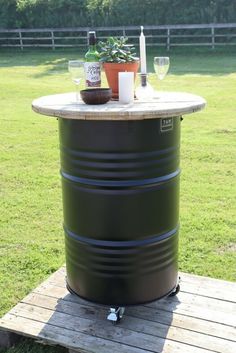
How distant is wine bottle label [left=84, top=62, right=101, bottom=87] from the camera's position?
287 centimetres

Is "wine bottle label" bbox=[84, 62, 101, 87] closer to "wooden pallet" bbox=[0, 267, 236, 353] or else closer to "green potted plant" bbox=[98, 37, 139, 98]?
"green potted plant" bbox=[98, 37, 139, 98]

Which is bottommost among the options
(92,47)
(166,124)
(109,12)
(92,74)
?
(166,124)

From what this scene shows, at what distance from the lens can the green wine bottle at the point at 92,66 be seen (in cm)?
286

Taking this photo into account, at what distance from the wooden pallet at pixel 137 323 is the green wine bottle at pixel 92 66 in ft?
4.12

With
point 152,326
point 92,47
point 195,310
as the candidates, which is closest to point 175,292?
point 195,310

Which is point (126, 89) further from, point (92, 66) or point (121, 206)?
point (121, 206)

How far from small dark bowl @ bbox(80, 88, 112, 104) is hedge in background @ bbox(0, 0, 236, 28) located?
17.8 metres

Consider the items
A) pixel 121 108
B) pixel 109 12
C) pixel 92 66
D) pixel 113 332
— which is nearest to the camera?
pixel 121 108

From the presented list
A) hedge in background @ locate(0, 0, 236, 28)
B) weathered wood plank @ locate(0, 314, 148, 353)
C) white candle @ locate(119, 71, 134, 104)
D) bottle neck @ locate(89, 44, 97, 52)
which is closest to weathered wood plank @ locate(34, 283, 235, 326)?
weathered wood plank @ locate(0, 314, 148, 353)

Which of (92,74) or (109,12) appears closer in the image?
(92,74)

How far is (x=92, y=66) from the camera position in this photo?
113 inches

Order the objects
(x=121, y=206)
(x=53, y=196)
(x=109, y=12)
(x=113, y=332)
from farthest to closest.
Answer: (x=109, y=12), (x=53, y=196), (x=113, y=332), (x=121, y=206)

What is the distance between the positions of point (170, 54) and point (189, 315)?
1634 cm

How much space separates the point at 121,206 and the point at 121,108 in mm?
495
